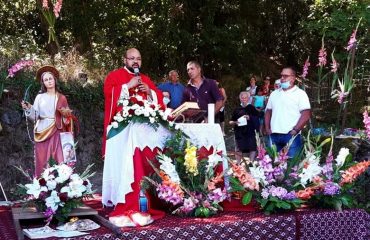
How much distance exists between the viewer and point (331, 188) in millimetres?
5699

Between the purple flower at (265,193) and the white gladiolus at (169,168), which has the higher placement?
the white gladiolus at (169,168)

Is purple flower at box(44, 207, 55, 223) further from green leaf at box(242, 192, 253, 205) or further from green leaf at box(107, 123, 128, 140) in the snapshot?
green leaf at box(242, 192, 253, 205)

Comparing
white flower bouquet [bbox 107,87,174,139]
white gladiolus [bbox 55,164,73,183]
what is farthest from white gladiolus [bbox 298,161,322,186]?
white gladiolus [bbox 55,164,73,183]

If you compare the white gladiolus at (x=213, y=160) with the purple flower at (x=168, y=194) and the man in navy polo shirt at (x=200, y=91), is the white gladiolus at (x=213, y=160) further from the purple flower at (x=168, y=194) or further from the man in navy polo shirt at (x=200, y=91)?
the man in navy polo shirt at (x=200, y=91)

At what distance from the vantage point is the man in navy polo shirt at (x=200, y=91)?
7.08 meters

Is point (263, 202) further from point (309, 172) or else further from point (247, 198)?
point (309, 172)

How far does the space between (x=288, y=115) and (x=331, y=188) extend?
1.45 metres

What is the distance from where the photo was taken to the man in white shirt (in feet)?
22.7

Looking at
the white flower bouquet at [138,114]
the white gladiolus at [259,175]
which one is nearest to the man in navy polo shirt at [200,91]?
the white flower bouquet at [138,114]

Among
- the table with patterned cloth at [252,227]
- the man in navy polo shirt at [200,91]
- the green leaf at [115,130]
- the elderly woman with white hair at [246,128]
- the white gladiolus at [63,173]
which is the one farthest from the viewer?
the elderly woman with white hair at [246,128]

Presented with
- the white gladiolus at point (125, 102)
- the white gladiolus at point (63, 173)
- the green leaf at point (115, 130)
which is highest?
the white gladiolus at point (125, 102)

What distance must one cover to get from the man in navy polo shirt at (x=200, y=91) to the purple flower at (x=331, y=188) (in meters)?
1.95

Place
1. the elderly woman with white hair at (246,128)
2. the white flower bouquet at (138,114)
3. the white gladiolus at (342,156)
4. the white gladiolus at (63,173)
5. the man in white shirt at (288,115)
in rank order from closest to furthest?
the white gladiolus at (63,173) → the white flower bouquet at (138,114) → the white gladiolus at (342,156) → the man in white shirt at (288,115) → the elderly woman with white hair at (246,128)

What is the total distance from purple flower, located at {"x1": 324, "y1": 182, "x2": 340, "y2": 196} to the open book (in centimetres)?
156
